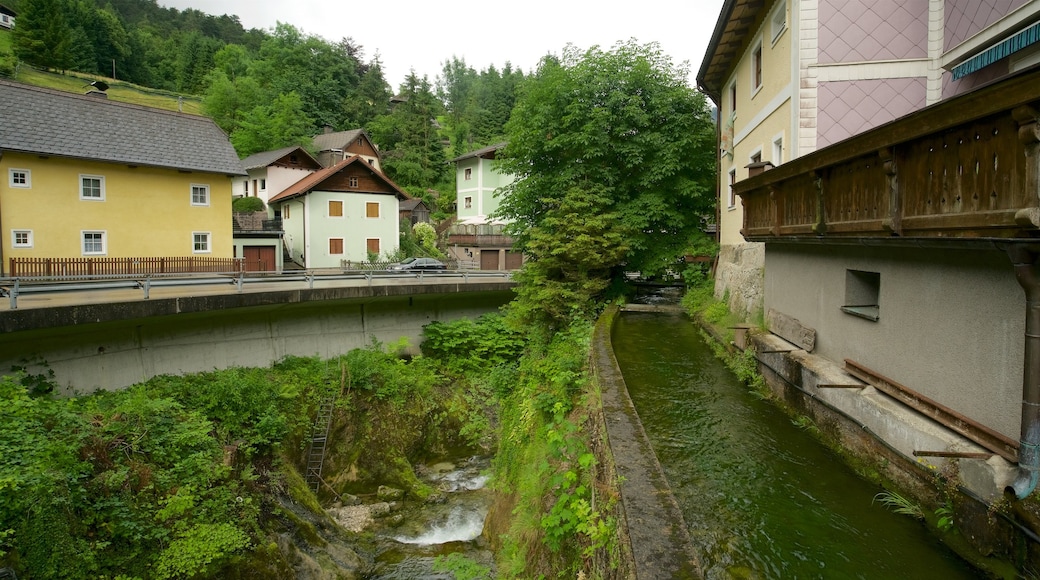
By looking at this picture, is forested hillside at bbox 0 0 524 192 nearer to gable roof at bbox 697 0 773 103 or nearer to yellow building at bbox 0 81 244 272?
yellow building at bbox 0 81 244 272

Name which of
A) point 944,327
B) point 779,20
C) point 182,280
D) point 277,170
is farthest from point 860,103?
point 277,170

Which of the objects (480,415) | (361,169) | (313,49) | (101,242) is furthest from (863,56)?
(313,49)

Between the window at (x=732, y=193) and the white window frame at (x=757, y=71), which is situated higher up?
the white window frame at (x=757, y=71)

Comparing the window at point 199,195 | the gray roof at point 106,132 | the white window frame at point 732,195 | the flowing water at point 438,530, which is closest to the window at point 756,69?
the white window frame at point 732,195

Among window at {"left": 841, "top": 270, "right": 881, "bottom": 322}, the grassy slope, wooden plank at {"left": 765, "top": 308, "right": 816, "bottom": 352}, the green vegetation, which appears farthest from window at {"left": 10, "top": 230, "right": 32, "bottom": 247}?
the grassy slope

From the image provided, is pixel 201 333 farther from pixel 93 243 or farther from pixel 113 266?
pixel 93 243

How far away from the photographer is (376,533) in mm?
11609

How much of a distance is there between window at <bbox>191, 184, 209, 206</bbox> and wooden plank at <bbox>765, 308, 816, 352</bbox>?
2403 cm

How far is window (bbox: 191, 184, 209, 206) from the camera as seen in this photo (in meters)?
24.1

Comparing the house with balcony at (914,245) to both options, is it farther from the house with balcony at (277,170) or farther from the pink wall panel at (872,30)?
the house with balcony at (277,170)

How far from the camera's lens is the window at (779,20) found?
1131 cm

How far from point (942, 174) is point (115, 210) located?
86.2 ft

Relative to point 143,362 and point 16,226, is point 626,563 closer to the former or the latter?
point 143,362

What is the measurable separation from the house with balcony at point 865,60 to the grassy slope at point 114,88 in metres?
61.5
